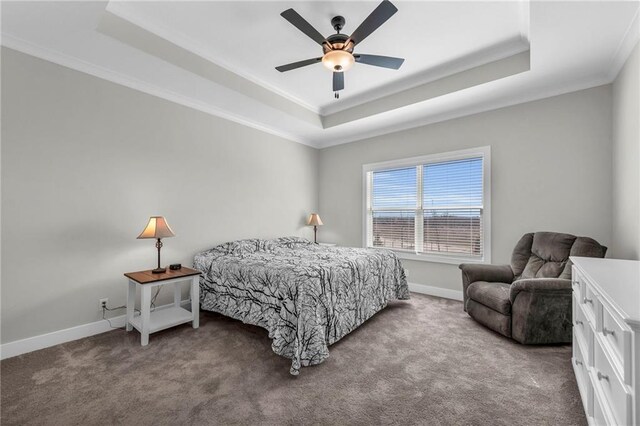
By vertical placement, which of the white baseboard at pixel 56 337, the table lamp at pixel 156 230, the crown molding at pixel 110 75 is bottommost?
the white baseboard at pixel 56 337

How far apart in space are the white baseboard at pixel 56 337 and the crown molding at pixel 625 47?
5.25 m

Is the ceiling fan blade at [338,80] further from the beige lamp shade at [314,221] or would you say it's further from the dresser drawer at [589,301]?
the beige lamp shade at [314,221]

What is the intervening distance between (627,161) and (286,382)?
3461mm

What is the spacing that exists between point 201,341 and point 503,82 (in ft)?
13.7

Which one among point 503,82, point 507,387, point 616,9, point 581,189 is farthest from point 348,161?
point 507,387

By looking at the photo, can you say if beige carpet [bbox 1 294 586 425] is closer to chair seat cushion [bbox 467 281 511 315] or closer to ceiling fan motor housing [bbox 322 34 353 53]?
chair seat cushion [bbox 467 281 511 315]

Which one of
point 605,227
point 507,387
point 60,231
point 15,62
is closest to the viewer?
point 507,387

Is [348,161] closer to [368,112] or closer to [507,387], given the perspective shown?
[368,112]

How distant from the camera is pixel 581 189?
3104mm

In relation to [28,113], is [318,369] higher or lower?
lower

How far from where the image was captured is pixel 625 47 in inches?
94.7

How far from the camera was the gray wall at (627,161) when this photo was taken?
89.0 inches

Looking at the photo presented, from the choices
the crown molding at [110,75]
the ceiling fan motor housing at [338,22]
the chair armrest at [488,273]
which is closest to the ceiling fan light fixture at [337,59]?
the ceiling fan motor housing at [338,22]

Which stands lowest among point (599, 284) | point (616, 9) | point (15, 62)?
point (599, 284)
